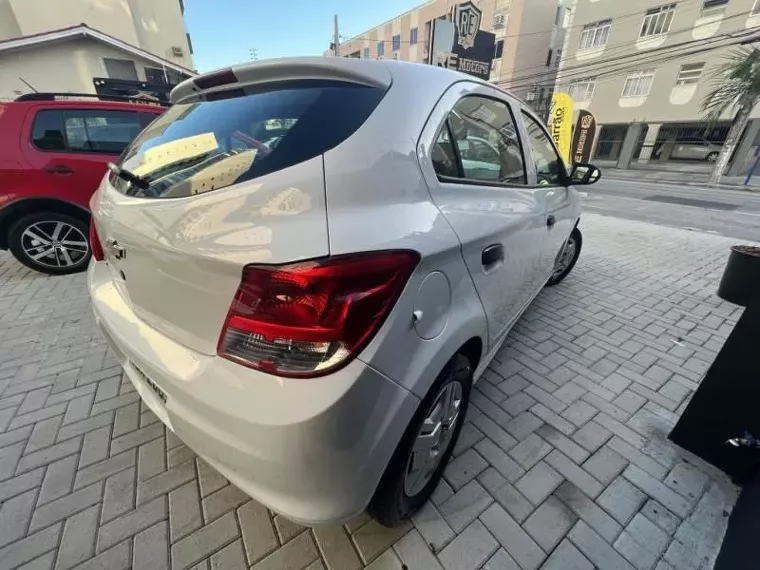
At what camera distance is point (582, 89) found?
25.0m

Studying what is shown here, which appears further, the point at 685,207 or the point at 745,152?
the point at 745,152

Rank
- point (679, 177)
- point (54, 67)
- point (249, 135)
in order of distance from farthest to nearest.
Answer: point (679, 177), point (54, 67), point (249, 135)

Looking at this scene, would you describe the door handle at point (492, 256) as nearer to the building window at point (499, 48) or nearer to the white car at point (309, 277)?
the white car at point (309, 277)

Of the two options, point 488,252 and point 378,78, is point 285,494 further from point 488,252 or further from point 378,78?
point 378,78

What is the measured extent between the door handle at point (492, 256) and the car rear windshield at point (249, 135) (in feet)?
2.49

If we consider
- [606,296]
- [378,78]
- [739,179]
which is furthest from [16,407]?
[739,179]

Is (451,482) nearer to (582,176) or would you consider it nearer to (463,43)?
(582,176)

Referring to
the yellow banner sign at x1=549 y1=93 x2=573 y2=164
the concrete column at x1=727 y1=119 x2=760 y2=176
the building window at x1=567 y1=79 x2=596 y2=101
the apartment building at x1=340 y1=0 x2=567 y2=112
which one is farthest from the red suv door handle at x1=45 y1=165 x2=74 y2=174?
the apartment building at x1=340 y1=0 x2=567 y2=112

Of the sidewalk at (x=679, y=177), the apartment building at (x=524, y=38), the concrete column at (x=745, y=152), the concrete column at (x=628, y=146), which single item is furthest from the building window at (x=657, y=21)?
the sidewalk at (x=679, y=177)

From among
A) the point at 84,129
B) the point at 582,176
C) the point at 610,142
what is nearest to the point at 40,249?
the point at 84,129

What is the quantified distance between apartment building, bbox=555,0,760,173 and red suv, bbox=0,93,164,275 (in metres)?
26.4

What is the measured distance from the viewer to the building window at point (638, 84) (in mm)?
21703

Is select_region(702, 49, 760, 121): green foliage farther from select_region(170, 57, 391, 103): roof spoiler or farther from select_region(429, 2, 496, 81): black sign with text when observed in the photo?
select_region(170, 57, 391, 103): roof spoiler

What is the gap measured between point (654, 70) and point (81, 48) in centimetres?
2908
